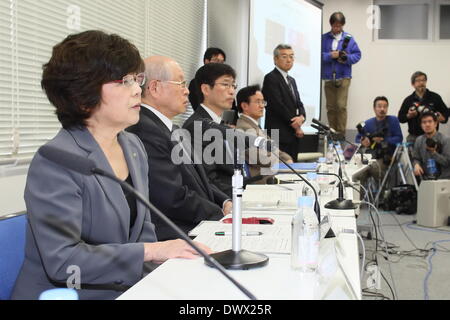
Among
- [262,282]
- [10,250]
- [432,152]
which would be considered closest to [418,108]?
[432,152]

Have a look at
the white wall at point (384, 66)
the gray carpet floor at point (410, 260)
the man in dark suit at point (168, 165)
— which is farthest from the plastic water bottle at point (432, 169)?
the man in dark suit at point (168, 165)

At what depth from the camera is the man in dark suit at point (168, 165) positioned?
2.17 metres

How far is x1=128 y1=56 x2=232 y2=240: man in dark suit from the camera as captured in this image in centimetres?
217

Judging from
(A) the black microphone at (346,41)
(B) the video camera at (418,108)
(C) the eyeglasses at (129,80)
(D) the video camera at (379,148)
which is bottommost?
(D) the video camera at (379,148)

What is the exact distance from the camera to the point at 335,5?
25.2ft

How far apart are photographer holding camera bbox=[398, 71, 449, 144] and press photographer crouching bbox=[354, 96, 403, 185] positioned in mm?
161

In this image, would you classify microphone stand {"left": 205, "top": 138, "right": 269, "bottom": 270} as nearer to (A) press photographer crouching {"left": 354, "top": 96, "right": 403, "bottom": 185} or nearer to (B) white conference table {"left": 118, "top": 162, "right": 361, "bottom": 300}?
(B) white conference table {"left": 118, "top": 162, "right": 361, "bottom": 300}

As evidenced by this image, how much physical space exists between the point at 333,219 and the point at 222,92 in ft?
4.46

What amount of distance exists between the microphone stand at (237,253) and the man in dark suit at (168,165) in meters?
0.75

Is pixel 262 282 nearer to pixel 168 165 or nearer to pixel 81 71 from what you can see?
pixel 81 71

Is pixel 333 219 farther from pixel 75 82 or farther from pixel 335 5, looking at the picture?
pixel 335 5

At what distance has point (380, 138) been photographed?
6.66 metres

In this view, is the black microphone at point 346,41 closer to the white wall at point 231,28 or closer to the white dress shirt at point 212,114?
the white wall at point 231,28
